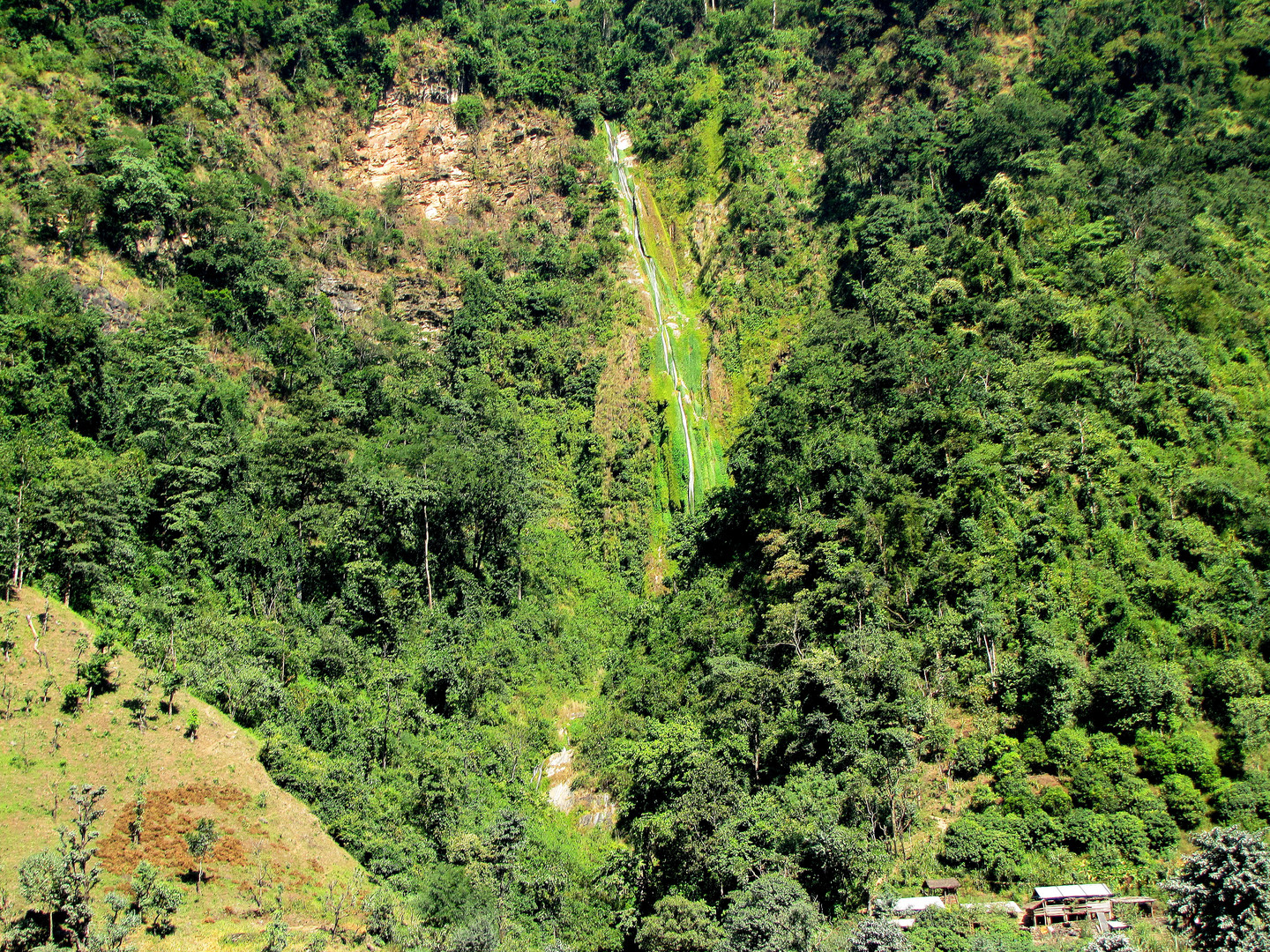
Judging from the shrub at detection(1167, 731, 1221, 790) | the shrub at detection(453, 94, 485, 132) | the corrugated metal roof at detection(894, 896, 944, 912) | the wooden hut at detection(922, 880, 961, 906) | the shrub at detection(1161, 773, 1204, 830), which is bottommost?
the corrugated metal roof at detection(894, 896, 944, 912)

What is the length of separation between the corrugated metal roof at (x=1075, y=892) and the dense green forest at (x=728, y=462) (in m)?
1.35

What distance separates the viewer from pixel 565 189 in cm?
7125

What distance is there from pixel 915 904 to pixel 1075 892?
4662mm

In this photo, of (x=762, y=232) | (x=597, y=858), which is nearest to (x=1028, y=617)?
(x=597, y=858)

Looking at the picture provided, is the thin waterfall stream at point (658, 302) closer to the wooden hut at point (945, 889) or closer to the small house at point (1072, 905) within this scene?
the wooden hut at point (945, 889)

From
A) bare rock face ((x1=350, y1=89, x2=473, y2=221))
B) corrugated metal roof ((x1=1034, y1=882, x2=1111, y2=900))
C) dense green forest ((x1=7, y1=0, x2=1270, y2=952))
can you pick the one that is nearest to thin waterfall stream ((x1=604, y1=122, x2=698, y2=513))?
dense green forest ((x1=7, y1=0, x2=1270, y2=952))

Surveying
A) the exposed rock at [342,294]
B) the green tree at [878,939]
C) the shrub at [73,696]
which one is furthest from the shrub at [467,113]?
the green tree at [878,939]

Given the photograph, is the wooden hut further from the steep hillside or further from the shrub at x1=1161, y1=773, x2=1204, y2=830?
the steep hillside

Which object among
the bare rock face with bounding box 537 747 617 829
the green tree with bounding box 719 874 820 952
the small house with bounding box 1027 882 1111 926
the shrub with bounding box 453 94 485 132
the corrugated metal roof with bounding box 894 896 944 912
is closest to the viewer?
the green tree with bounding box 719 874 820 952

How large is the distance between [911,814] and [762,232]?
149ft

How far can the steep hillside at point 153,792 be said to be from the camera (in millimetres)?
26719

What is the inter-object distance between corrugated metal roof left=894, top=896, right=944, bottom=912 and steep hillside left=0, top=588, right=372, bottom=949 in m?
17.2

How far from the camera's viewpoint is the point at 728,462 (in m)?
49.2

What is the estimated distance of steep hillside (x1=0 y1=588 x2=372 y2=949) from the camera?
26719 mm
